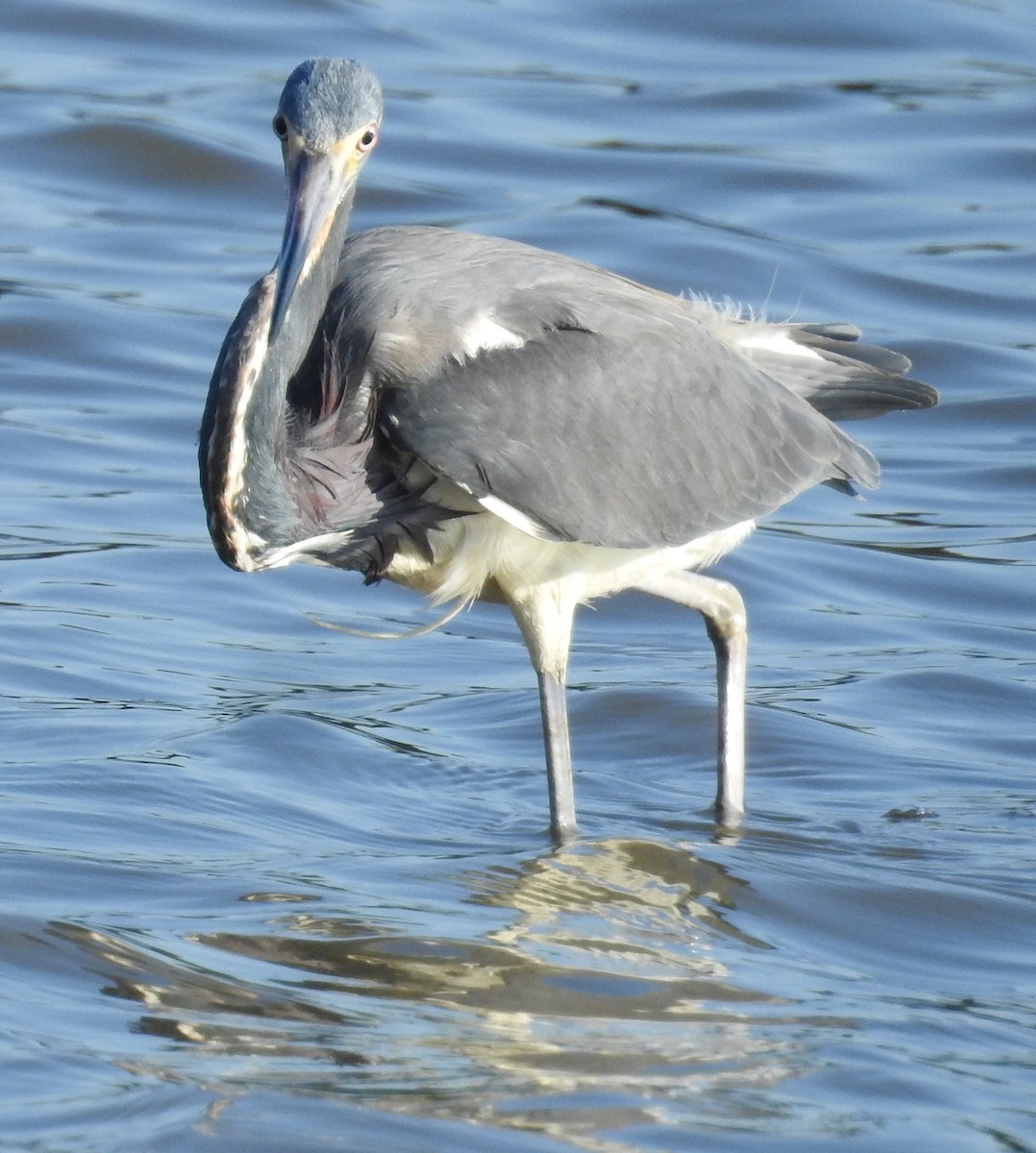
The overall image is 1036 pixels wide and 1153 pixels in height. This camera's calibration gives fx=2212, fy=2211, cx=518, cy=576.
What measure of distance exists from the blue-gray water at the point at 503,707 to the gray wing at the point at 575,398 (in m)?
1.05

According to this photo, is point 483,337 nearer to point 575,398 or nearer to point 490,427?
point 490,427

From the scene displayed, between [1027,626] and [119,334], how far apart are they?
17.8 ft

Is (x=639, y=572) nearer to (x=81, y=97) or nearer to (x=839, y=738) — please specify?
(x=839, y=738)

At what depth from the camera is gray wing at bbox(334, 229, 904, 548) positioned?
619cm

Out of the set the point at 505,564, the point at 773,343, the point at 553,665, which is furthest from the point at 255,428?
the point at 773,343

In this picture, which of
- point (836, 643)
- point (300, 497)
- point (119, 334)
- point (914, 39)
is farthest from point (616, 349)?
point (914, 39)

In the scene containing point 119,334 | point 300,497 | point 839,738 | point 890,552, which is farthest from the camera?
point 119,334

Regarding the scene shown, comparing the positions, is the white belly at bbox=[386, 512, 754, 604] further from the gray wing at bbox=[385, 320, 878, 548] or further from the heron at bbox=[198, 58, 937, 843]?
the gray wing at bbox=[385, 320, 878, 548]

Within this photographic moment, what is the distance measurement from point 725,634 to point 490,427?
5.34ft

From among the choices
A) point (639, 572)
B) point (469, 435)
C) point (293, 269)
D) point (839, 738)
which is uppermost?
point (293, 269)

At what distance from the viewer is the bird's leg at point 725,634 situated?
23.8 ft

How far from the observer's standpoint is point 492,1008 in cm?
512

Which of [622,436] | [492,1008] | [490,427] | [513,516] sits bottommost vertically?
[492,1008]

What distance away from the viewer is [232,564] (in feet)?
19.3
